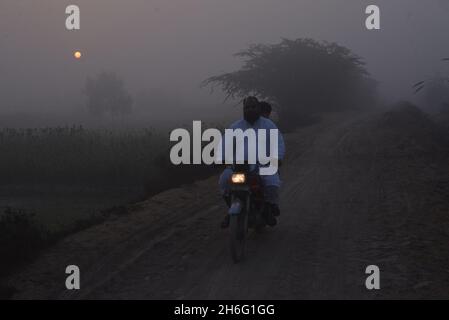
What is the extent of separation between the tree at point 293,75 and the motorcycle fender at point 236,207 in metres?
39.1

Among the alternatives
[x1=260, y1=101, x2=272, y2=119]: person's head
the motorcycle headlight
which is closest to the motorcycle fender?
the motorcycle headlight

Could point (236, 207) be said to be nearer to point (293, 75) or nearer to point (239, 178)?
point (239, 178)

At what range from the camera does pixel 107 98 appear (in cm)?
10125

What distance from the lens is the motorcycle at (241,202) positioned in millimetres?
7816

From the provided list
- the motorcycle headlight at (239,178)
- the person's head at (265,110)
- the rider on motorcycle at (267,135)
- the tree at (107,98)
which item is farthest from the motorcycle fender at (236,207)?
the tree at (107,98)

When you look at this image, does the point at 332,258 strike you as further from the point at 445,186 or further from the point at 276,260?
the point at 445,186

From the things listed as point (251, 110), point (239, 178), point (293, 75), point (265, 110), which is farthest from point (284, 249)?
point (293, 75)

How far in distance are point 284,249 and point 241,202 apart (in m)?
Answer: 1.04

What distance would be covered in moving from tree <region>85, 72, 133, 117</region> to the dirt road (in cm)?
8672

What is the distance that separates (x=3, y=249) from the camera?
27.8ft

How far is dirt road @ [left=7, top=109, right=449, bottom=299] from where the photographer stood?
22.3ft

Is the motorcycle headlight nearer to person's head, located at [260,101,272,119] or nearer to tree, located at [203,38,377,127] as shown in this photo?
person's head, located at [260,101,272,119]

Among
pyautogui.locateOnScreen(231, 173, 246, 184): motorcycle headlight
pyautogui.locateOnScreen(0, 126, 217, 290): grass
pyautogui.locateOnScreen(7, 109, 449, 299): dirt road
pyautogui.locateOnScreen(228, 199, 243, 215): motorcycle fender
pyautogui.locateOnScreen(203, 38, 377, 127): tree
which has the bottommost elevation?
pyautogui.locateOnScreen(7, 109, 449, 299): dirt road

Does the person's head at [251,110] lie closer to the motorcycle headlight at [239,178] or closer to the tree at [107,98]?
the motorcycle headlight at [239,178]
